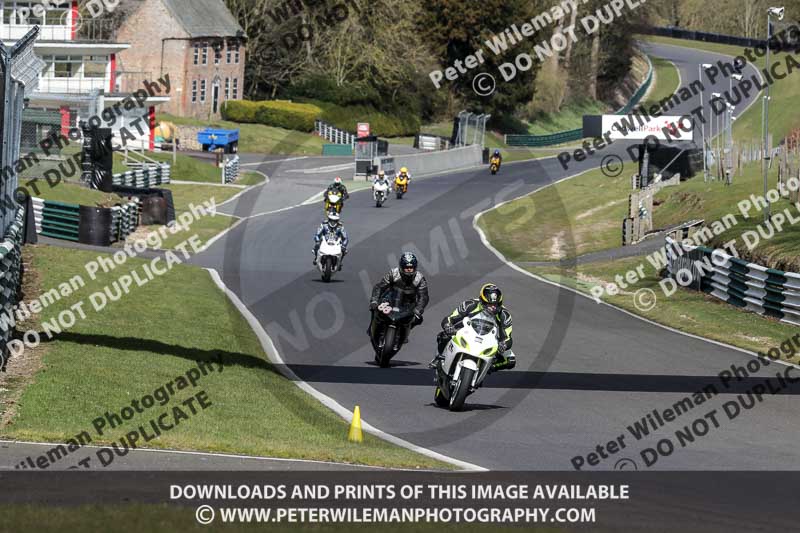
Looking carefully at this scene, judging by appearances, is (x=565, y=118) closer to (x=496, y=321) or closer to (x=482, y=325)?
(x=496, y=321)

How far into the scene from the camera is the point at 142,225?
38.5m

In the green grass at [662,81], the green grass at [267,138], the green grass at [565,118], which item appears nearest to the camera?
the green grass at [267,138]

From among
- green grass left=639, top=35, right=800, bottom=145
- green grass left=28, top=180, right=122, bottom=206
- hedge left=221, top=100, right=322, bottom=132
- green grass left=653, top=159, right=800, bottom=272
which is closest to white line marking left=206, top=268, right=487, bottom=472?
green grass left=28, top=180, right=122, bottom=206

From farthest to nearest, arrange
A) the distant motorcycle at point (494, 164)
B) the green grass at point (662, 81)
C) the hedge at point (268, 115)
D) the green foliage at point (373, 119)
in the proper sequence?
the green grass at point (662, 81)
the green foliage at point (373, 119)
the hedge at point (268, 115)
the distant motorcycle at point (494, 164)

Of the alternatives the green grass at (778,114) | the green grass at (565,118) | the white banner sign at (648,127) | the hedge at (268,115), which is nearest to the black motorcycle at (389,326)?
the white banner sign at (648,127)

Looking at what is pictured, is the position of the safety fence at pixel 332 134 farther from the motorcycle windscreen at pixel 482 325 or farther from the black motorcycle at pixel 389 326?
the motorcycle windscreen at pixel 482 325

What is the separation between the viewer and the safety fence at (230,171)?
5503cm

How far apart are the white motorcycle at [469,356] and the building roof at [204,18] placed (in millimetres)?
68868

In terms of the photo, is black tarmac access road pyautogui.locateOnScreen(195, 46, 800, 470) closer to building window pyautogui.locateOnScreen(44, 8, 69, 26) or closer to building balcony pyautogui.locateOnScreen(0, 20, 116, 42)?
building balcony pyautogui.locateOnScreen(0, 20, 116, 42)

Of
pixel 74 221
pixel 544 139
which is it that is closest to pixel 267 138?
pixel 544 139

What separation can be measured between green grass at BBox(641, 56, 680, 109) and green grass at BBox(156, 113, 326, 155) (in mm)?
36344
